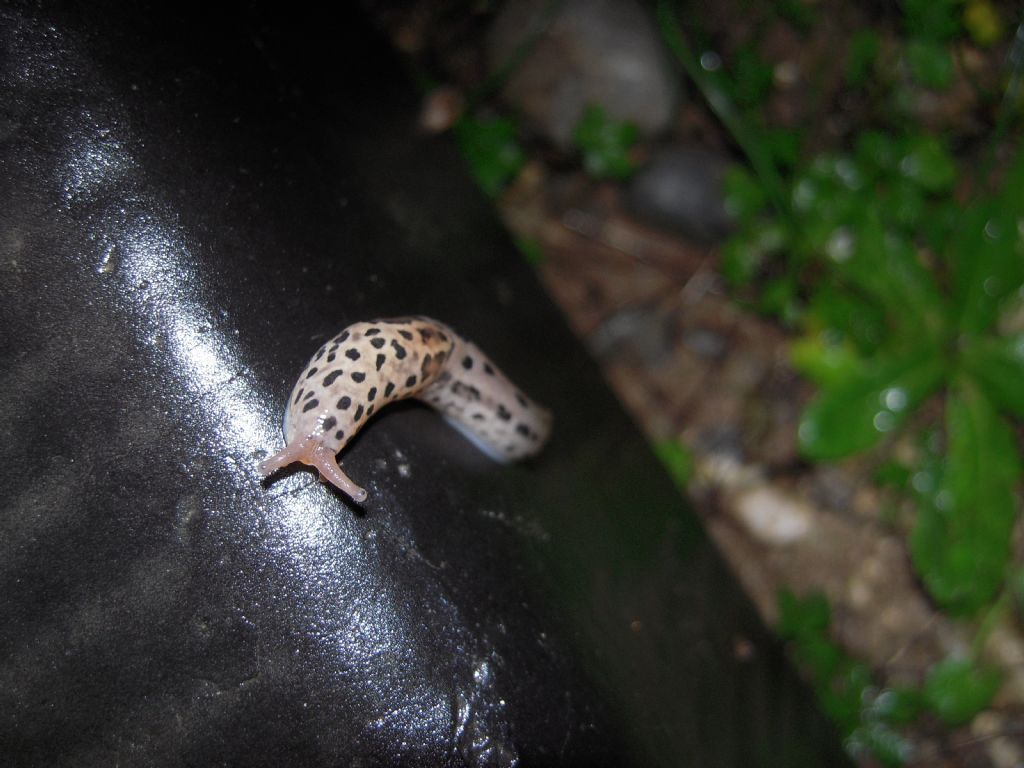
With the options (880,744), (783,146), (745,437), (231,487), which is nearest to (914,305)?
(745,437)

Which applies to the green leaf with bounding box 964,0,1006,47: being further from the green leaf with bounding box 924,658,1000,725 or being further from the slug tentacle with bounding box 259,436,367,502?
the slug tentacle with bounding box 259,436,367,502

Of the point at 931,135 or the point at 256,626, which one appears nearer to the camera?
the point at 256,626

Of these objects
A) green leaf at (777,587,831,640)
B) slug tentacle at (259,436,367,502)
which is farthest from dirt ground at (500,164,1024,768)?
slug tentacle at (259,436,367,502)

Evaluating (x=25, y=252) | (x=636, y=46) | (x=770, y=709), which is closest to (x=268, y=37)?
(x=25, y=252)

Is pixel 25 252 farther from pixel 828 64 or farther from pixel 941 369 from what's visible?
pixel 828 64

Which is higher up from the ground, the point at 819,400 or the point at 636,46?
the point at 636,46

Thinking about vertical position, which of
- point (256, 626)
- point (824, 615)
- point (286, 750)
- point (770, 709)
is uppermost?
point (256, 626)
